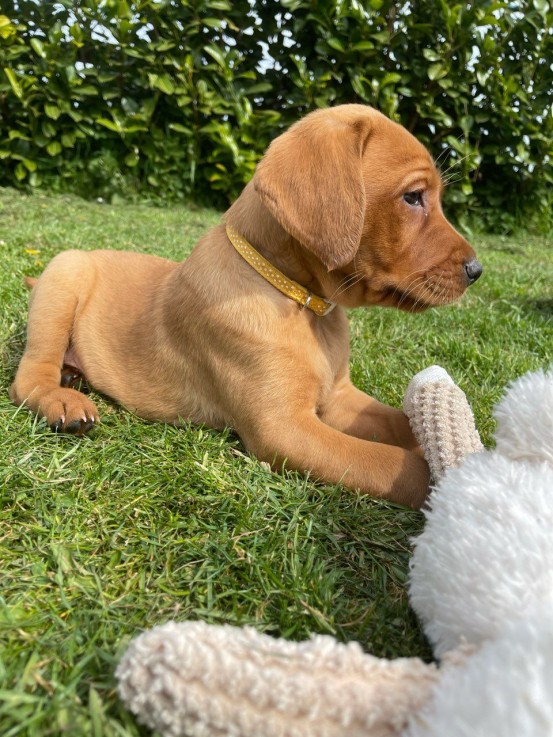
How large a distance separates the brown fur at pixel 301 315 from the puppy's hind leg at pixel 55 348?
10 millimetres

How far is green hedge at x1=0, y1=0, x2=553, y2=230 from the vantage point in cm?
823

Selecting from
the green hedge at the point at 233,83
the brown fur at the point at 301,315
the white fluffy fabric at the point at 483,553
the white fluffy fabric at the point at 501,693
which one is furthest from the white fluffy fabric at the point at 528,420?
the green hedge at the point at 233,83

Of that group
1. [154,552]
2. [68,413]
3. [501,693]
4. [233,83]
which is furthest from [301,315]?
[233,83]

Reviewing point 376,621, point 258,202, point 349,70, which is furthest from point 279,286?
point 349,70

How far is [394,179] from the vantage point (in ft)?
8.31

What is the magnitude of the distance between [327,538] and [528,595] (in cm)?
86

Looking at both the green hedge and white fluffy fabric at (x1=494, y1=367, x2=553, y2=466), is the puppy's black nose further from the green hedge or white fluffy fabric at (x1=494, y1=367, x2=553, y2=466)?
the green hedge

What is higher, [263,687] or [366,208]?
[366,208]

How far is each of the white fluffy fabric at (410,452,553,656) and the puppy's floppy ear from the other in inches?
40.4

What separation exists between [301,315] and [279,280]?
6.6 inches

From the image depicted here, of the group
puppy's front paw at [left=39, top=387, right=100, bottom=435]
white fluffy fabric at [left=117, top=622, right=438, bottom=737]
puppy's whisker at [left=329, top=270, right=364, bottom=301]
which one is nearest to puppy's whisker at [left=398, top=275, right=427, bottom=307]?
puppy's whisker at [left=329, top=270, right=364, bottom=301]

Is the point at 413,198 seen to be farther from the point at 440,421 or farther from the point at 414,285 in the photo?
the point at 440,421

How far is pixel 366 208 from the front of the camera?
8.12 feet

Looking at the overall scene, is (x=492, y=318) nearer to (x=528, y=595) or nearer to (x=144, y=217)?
(x=528, y=595)
